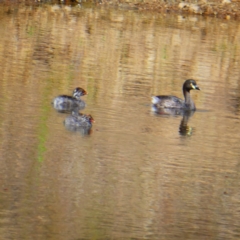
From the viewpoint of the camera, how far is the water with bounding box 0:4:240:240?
9734mm

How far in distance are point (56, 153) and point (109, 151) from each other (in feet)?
2.64

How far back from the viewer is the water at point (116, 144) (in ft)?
31.9

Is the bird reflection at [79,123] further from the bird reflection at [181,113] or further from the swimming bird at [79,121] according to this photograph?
the bird reflection at [181,113]

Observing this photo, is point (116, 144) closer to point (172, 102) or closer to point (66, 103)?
point (66, 103)

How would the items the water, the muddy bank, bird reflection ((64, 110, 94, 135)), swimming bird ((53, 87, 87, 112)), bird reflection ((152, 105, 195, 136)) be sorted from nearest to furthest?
the water
bird reflection ((64, 110, 94, 135))
bird reflection ((152, 105, 195, 136))
swimming bird ((53, 87, 87, 112))
the muddy bank

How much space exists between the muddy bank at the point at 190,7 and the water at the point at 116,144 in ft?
31.2

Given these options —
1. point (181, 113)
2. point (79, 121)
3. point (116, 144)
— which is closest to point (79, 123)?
point (79, 121)

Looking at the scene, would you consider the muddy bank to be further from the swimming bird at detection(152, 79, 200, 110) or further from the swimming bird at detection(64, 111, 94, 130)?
the swimming bird at detection(64, 111, 94, 130)

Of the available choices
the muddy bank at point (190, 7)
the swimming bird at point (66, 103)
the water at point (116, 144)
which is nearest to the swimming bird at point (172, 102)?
the water at point (116, 144)

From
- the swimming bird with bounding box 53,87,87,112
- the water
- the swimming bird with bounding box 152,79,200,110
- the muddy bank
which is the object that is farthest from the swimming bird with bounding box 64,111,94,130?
the muddy bank

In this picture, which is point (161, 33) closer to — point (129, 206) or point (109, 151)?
point (109, 151)

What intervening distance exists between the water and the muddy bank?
374 inches

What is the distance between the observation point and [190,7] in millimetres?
36312

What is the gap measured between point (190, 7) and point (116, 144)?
23757mm
